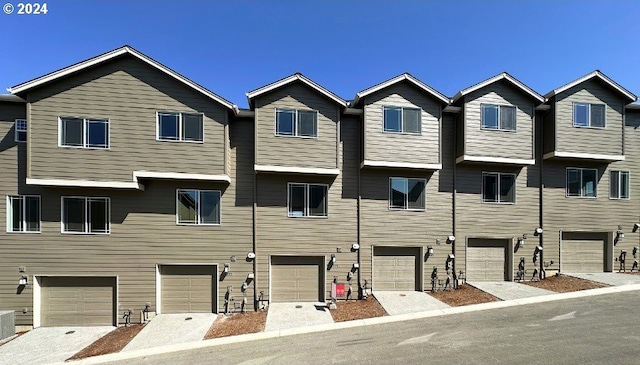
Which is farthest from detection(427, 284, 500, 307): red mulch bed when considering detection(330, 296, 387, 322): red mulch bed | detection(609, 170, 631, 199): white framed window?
detection(609, 170, 631, 199): white framed window

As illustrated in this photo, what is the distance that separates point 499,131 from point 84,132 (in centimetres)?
1783

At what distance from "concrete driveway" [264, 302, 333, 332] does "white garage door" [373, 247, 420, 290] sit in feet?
9.94

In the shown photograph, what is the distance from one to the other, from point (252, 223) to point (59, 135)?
8097 millimetres

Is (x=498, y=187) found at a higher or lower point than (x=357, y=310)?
higher

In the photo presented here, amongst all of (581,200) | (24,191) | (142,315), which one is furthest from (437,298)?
(24,191)

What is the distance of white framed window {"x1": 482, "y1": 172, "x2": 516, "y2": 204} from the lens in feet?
44.1

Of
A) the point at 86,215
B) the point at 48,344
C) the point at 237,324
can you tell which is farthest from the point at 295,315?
the point at 86,215

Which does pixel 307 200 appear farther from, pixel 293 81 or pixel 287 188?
pixel 293 81

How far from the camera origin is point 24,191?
11.0 meters

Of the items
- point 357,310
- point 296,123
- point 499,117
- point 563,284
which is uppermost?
point 499,117

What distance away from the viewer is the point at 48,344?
9523 millimetres

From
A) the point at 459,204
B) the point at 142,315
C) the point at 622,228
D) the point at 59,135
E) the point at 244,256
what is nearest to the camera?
the point at 59,135

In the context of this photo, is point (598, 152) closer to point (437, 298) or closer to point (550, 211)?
point (550, 211)

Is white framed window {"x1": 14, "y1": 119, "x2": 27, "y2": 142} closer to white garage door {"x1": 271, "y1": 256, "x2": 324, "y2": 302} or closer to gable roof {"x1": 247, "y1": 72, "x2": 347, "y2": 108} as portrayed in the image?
gable roof {"x1": 247, "y1": 72, "x2": 347, "y2": 108}
